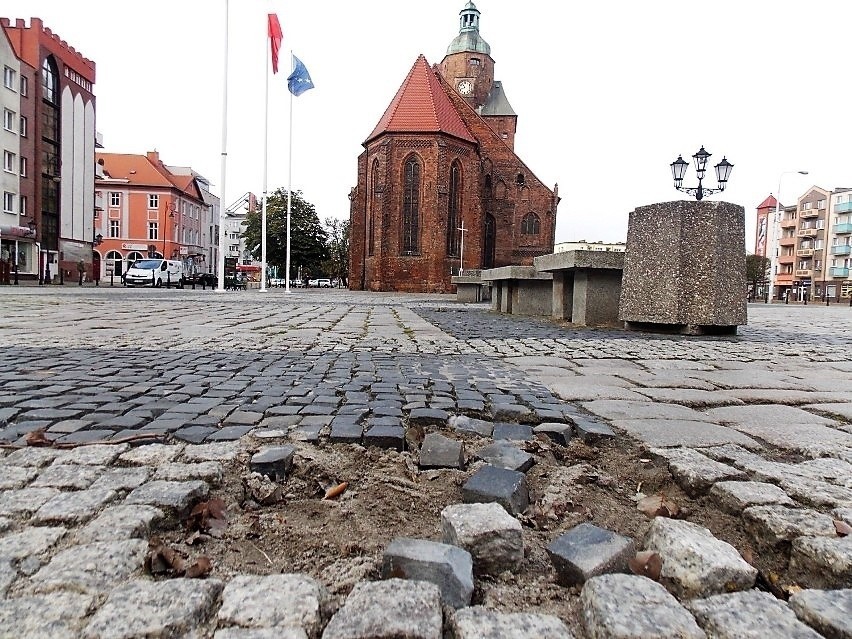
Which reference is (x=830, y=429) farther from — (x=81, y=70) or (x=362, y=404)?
(x=81, y=70)

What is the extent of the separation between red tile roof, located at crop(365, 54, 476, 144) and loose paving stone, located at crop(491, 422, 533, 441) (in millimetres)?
40401

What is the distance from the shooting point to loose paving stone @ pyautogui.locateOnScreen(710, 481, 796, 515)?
190 centimetres

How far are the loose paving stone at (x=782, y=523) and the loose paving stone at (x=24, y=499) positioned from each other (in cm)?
210

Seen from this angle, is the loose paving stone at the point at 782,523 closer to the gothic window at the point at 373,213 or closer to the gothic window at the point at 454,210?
the gothic window at the point at 373,213

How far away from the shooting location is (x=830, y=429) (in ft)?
9.98

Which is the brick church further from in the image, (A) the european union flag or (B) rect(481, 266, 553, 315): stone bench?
(B) rect(481, 266, 553, 315): stone bench

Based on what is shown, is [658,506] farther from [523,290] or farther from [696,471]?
[523,290]

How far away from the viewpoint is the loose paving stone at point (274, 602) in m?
1.24

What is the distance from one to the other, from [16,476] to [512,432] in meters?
1.94

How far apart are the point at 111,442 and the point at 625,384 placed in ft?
10.8

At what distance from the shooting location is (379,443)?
2.60 meters

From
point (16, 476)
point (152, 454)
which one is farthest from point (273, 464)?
point (16, 476)

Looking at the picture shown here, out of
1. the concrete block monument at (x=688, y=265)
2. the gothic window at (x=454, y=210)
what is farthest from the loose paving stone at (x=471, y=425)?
the gothic window at (x=454, y=210)

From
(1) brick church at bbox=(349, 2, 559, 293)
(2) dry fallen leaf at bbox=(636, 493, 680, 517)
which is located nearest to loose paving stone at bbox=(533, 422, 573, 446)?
(2) dry fallen leaf at bbox=(636, 493, 680, 517)
